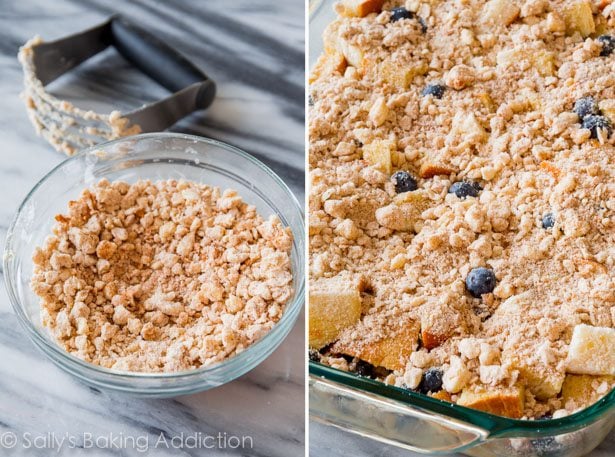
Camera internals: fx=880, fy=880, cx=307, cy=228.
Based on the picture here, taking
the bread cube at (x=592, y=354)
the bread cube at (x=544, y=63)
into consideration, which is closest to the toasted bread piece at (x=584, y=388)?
the bread cube at (x=592, y=354)

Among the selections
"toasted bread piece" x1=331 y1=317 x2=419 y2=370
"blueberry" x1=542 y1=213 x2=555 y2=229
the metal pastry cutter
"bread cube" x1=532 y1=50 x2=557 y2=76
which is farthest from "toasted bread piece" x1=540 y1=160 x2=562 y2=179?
the metal pastry cutter

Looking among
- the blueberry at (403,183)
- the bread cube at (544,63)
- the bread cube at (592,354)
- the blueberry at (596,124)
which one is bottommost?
the bread cube at (592,354)

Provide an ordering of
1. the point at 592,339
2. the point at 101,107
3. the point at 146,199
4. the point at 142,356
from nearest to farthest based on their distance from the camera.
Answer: the point at 592,339
the point at 142,356
the point at 146,199
the point at 101,107

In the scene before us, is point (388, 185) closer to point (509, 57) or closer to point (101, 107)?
point (509, 57)

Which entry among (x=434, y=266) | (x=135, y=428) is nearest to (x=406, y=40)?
(x=434, y=266)

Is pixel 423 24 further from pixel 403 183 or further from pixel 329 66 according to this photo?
pixel 403 183

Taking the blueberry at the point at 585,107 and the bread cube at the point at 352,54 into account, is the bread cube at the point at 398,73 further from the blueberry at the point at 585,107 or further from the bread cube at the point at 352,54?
the blueberry at the point at 585,107
